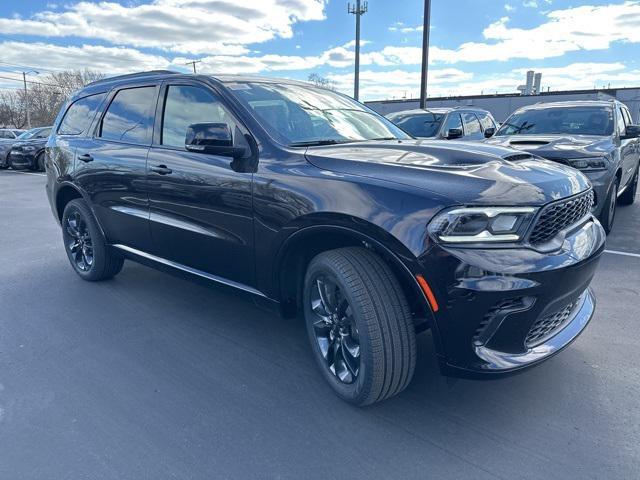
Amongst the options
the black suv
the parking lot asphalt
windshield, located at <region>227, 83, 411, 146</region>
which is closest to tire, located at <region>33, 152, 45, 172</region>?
Result: the parking lot asphalt

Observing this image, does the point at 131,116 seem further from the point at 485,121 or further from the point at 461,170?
the point at 485,121

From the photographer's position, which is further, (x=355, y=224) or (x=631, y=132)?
(x=631, y=132)

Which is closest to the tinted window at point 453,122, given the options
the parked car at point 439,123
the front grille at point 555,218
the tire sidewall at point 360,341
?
the parked car at point 439,123

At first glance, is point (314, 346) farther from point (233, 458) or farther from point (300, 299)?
point (233, 458)

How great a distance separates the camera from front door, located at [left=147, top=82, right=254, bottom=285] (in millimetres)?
3070

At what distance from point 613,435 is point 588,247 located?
36.6 inches

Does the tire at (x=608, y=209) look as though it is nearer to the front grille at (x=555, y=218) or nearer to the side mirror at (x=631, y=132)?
the side mirror at (x=631, y=132)

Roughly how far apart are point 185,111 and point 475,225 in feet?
7.66

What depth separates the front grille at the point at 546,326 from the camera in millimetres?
2393

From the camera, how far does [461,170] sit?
2.41m

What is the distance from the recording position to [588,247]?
8.36 ft

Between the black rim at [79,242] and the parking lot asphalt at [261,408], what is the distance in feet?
2.87

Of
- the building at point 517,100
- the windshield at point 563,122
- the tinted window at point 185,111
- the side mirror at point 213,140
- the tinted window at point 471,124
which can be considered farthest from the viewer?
the building at point 517,100

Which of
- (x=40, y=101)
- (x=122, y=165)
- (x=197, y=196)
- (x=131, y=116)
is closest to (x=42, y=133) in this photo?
(x=131, y=116)
